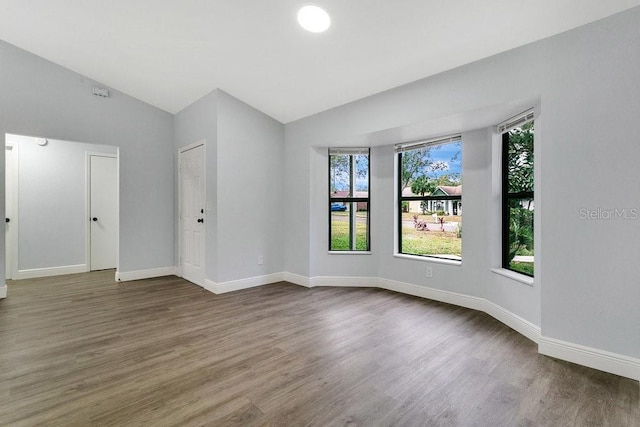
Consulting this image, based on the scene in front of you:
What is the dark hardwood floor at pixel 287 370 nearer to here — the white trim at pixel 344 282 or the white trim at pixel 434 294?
the white trim at pixel 434 294

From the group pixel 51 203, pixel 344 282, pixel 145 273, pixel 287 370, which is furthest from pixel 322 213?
pixel 51 203

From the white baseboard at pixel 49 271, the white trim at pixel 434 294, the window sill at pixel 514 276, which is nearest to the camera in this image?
the window sill at pixel 514 276

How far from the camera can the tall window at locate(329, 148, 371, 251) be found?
4371 mm

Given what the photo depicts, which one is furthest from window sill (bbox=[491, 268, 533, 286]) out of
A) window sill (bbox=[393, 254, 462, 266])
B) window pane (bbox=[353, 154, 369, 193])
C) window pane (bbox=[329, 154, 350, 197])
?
window pane (bbox=[329, 154, 350, 197])

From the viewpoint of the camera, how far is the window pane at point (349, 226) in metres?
4.38

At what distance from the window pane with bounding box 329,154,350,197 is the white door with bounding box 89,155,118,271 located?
4.23 m

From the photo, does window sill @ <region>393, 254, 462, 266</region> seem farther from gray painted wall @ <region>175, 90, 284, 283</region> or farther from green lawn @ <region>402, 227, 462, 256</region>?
gray painted wall @ <region>175, 90, 284, 283</region>

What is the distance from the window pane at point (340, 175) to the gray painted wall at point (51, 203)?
441cm

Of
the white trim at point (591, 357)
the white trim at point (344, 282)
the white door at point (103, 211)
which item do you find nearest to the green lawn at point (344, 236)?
the white trim at point (344, 282)

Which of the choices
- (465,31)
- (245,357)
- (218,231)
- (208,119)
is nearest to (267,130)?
(208,119)

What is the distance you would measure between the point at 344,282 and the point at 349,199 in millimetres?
1214

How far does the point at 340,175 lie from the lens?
14.7ft

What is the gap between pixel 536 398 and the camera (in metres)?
1.79

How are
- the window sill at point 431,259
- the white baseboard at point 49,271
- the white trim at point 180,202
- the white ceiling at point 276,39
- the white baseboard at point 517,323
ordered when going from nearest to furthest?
the white baseboard at point 517,323 → the white ceiling at point 276,39 → the window sill at point 431,259 → the white trim at point 180,202 → the white baseboard at point 49,271
